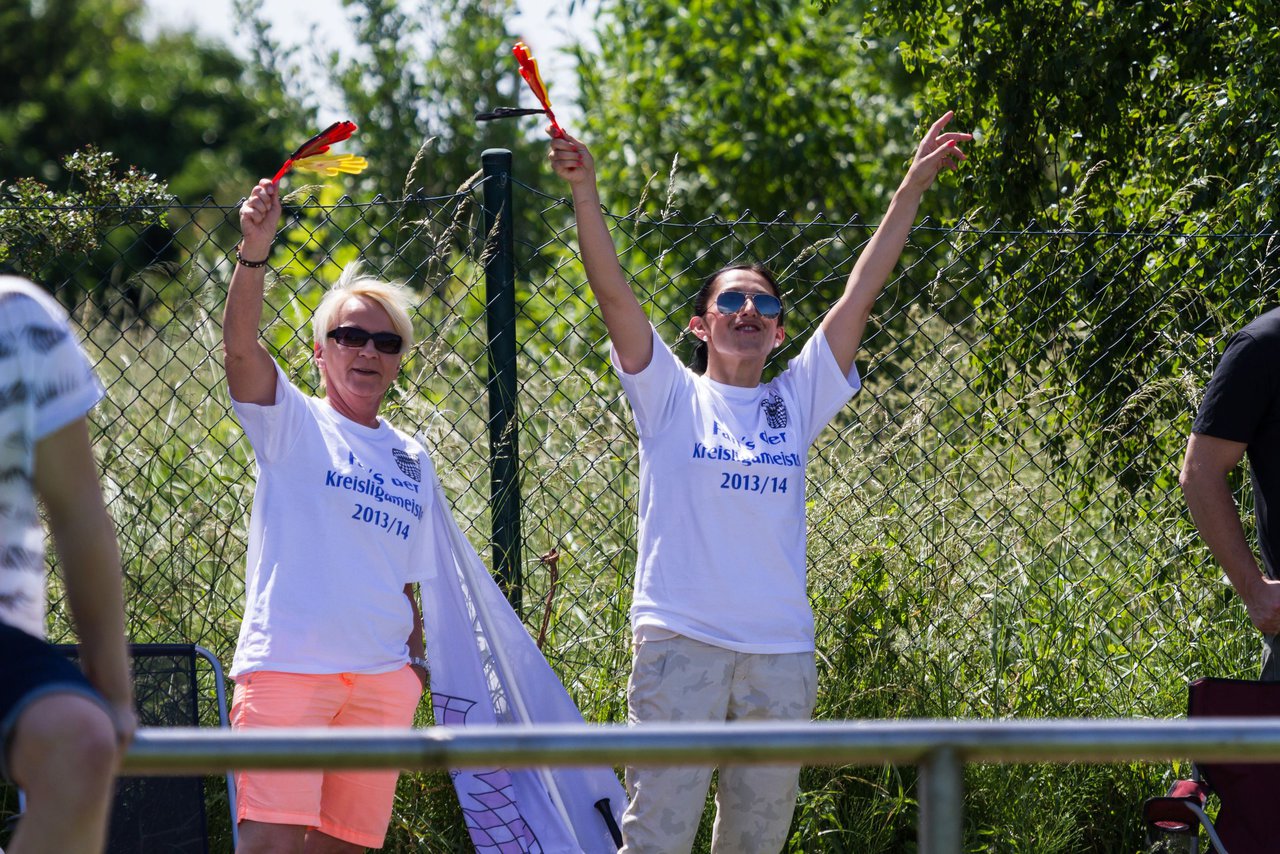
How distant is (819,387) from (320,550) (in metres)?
1.32

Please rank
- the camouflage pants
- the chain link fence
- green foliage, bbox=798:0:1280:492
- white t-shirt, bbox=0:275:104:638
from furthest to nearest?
green foliage, bbox=798:0:1280:492, the chain link fence, the camouflage pants, white t-shirt, bbox=0:275:104:638

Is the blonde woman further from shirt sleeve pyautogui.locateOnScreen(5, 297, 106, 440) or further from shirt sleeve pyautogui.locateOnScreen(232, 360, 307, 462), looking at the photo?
shirt sleeve pyautogui.locateOnScreen(5, 297, 106, 440)

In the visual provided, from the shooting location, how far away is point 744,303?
11.6ft

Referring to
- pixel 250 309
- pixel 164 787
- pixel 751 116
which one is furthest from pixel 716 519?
pixel 751 116

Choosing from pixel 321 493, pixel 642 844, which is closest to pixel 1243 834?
pixel 642 844

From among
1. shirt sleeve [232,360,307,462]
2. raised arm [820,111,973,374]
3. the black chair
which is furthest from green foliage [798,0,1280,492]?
the black chair

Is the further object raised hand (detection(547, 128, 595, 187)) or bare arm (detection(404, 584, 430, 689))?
bare arm (detection(404, 584, 430, 689))

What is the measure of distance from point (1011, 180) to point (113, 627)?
166 inches

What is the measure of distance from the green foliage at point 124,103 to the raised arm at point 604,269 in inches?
956

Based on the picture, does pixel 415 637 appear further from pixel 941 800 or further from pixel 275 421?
pixel 941 800

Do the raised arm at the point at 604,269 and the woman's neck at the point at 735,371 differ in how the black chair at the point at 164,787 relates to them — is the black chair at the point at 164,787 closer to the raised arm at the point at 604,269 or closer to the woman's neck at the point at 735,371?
the raised arm at the point at 604,269

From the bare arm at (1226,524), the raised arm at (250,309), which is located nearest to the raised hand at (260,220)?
the raised arm at (250,309)

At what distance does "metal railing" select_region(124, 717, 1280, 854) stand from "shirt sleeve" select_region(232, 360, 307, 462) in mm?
1629

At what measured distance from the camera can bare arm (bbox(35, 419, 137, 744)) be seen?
1.84 metres
